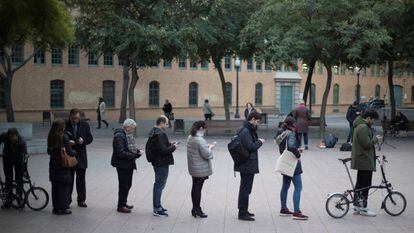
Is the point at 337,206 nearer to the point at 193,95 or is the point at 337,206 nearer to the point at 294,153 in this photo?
the point at 294,153

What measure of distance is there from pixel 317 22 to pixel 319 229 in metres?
15.9

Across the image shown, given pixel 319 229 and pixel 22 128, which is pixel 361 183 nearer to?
pixel 319 229

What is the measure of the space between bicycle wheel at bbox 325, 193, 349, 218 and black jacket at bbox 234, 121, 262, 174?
1.42 meters

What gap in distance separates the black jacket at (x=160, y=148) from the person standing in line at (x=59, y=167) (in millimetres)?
1347

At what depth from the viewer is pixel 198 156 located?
958 centimetres

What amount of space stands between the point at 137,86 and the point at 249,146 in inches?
1401

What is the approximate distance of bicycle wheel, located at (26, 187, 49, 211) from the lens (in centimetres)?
1025

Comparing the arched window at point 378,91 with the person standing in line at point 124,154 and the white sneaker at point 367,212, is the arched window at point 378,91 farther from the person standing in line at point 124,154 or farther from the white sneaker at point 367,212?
the person standing in line at point 124,154

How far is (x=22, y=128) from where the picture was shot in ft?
66.7

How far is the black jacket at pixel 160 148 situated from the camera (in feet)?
31.8

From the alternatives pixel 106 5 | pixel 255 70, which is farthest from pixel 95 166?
pixel 255 70

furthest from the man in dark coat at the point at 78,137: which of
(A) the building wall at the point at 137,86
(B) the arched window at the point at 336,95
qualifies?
(B) the arched window at the point at 336,95

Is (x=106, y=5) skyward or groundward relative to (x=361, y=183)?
skyward

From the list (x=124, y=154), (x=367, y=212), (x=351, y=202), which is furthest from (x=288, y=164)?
(x=124, y=154)
